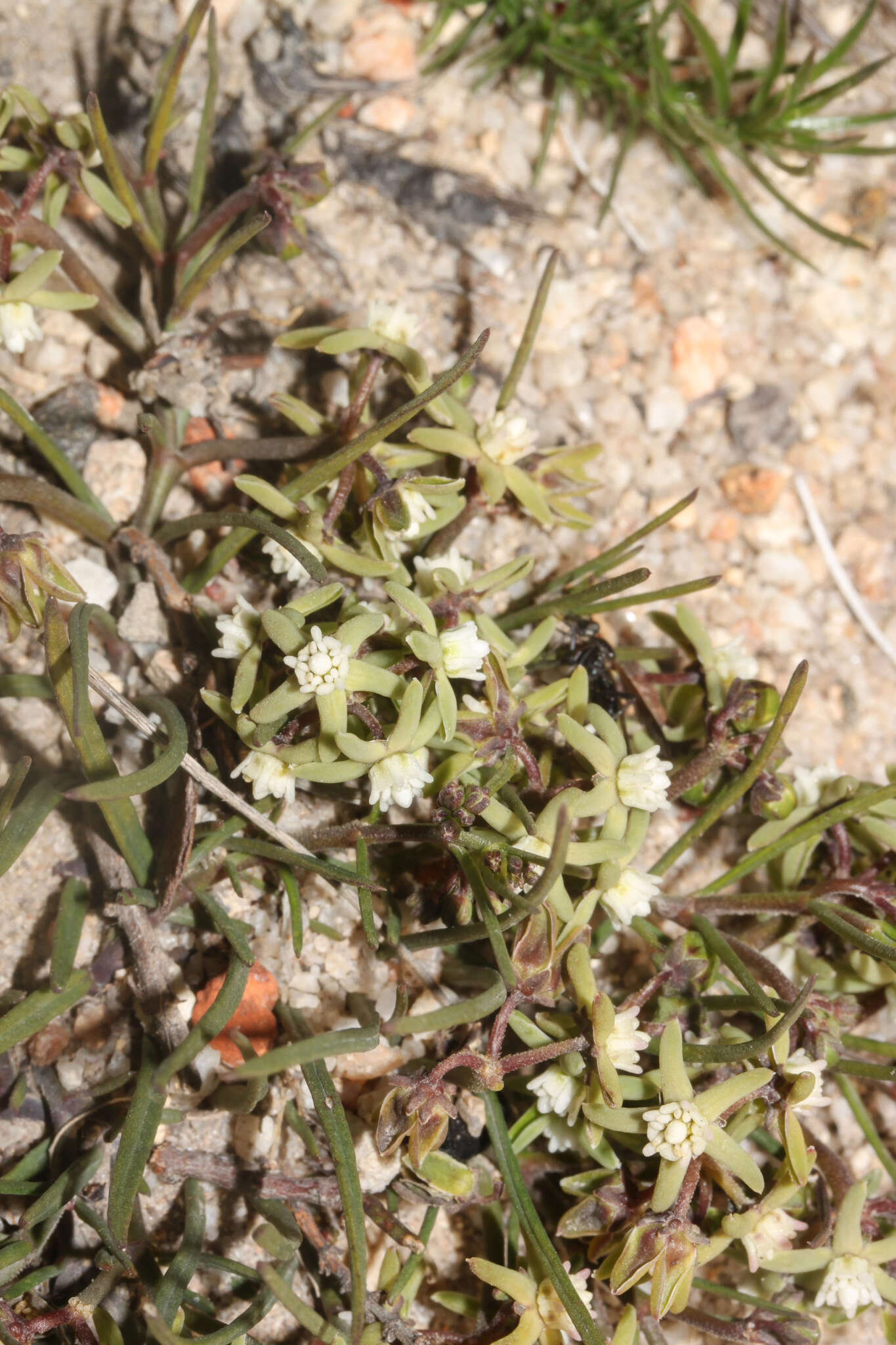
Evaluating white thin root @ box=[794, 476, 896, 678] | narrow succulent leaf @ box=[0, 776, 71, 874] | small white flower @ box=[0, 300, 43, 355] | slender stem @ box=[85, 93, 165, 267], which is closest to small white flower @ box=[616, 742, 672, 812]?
narrow succulent leaf @ box=[0, 776, 71, 874]

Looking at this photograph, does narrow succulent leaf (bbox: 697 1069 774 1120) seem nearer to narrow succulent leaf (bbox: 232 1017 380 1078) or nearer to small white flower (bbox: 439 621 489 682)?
narrow succulent leaf (bbox: 232 1017 380 1078)

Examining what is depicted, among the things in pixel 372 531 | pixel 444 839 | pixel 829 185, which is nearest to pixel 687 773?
pixel 444 839

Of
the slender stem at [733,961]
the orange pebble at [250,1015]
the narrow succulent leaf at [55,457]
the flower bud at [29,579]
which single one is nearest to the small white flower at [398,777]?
the orange pebble at [250,1015]

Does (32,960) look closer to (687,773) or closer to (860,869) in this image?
(687,773)

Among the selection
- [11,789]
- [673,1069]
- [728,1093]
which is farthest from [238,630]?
[728,1093]

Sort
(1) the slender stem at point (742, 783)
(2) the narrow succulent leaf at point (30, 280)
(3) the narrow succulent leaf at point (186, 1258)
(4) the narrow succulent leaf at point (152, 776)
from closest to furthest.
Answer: (4) the narrow succulent leaf at point (152, 776) → (3) the narrow succulent leaf at point (186, 1258) → (1) the slender stem at point (742, 783) → (2) the narrow succulent leaf at point (30, 280)

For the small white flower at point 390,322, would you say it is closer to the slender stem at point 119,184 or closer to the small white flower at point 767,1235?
the slender stem at point 119,184
